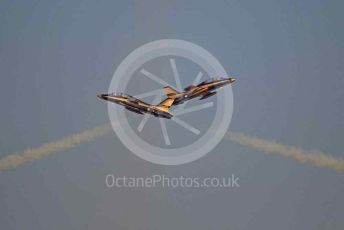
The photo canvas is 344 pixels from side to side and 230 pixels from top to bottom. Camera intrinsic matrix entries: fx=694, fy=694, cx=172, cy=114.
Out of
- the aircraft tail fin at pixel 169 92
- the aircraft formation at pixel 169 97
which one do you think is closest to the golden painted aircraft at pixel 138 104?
the aircraft formation at pixel 169 97

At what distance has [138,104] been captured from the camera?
55.2 m

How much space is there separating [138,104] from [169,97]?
254 cm

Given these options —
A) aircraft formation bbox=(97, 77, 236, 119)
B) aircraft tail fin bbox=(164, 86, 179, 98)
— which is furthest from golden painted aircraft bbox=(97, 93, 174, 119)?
aircraft tail fin bbox=(164, 86, 179, 98)

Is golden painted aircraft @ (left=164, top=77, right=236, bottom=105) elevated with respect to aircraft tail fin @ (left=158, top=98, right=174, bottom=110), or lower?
elevated

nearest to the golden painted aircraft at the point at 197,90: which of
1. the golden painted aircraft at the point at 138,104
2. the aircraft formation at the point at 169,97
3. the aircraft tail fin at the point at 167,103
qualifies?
the aircraft formation at the point at 169,97

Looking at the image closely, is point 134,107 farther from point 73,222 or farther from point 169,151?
point 73,222

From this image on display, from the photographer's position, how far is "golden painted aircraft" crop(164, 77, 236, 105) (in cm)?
5538

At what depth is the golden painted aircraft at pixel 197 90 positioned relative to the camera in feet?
182

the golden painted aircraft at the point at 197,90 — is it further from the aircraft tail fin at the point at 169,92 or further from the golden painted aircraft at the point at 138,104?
the golden painted aircraft at the point at 138,104

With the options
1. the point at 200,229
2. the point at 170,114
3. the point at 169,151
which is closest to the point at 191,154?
the point at 169,151

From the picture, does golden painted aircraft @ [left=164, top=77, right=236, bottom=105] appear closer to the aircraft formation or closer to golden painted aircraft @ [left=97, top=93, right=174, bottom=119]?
the aircraft formation

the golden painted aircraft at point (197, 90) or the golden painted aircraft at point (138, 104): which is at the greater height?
the golden painted aircraft at point (197, 90)

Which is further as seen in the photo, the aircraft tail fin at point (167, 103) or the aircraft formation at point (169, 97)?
the aircraft tail fin at point (167, 103)

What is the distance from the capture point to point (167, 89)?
182ft
